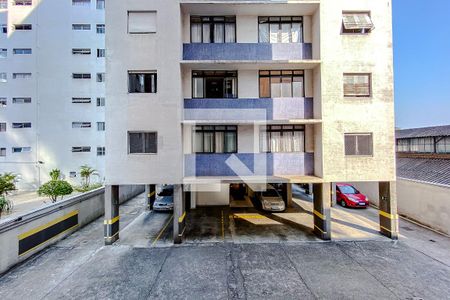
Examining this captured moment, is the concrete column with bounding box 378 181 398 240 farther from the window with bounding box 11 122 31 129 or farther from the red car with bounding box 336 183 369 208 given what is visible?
the window with bounding box 11 122 31 129

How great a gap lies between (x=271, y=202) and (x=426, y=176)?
31.6 feet

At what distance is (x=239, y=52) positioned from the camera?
35.3ft

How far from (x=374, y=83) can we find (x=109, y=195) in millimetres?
13261

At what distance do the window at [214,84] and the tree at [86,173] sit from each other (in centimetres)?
1531

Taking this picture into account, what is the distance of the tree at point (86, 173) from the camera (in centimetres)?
2029

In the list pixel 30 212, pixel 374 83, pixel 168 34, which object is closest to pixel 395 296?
pixel 374 83

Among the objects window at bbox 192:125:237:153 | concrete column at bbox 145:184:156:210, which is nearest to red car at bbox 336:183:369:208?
window at bbox 192:125:237:153

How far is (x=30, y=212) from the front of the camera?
926 cm

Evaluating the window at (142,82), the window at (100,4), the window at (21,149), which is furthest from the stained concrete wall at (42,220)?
the window at (100,4)

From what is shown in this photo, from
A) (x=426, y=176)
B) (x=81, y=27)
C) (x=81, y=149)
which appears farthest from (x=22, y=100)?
(x=426, y=176)

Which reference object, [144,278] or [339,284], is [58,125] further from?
[339,284]

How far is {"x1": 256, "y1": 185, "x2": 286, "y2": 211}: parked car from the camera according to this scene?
48.3 feet

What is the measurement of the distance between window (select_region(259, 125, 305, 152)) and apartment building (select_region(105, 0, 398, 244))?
50mm

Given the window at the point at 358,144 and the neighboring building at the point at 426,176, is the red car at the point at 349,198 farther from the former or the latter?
the window at the point at 358,144
